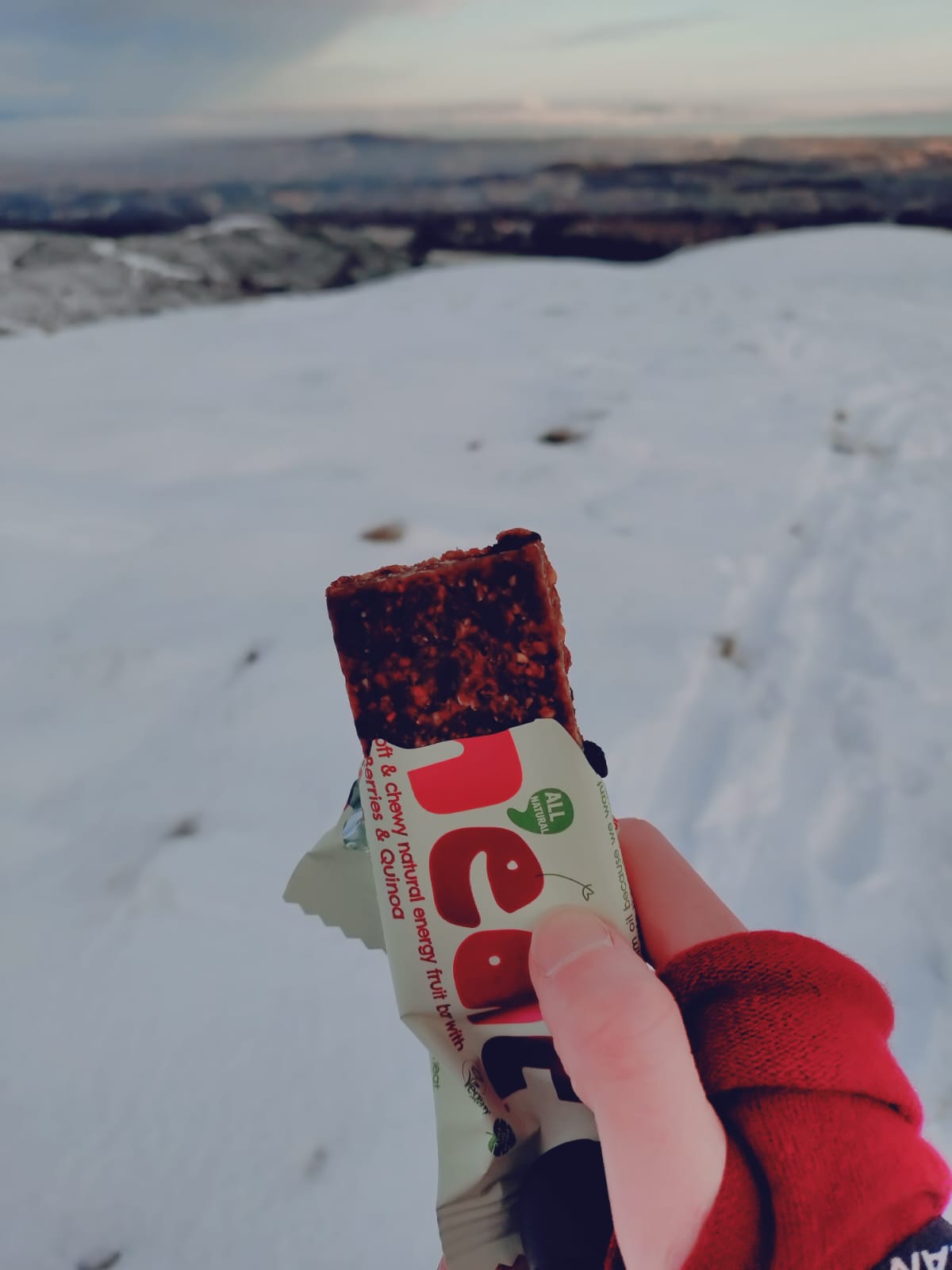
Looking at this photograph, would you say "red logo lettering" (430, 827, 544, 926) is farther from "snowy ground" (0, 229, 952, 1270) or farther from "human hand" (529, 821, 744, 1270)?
"snowy ground" (0, 229, 952, 1270)

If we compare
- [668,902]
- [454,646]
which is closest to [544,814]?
[454,646]

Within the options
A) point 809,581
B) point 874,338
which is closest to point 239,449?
point 809,581

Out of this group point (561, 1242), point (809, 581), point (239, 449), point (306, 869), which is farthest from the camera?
point (239, 449)

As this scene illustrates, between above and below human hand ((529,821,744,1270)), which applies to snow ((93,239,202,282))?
above

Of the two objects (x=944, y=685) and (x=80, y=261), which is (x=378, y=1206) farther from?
(x=80, y=261)

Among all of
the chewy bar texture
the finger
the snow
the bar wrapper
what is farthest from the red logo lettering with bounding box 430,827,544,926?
the snow

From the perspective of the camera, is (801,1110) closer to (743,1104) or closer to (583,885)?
(743,1104)
